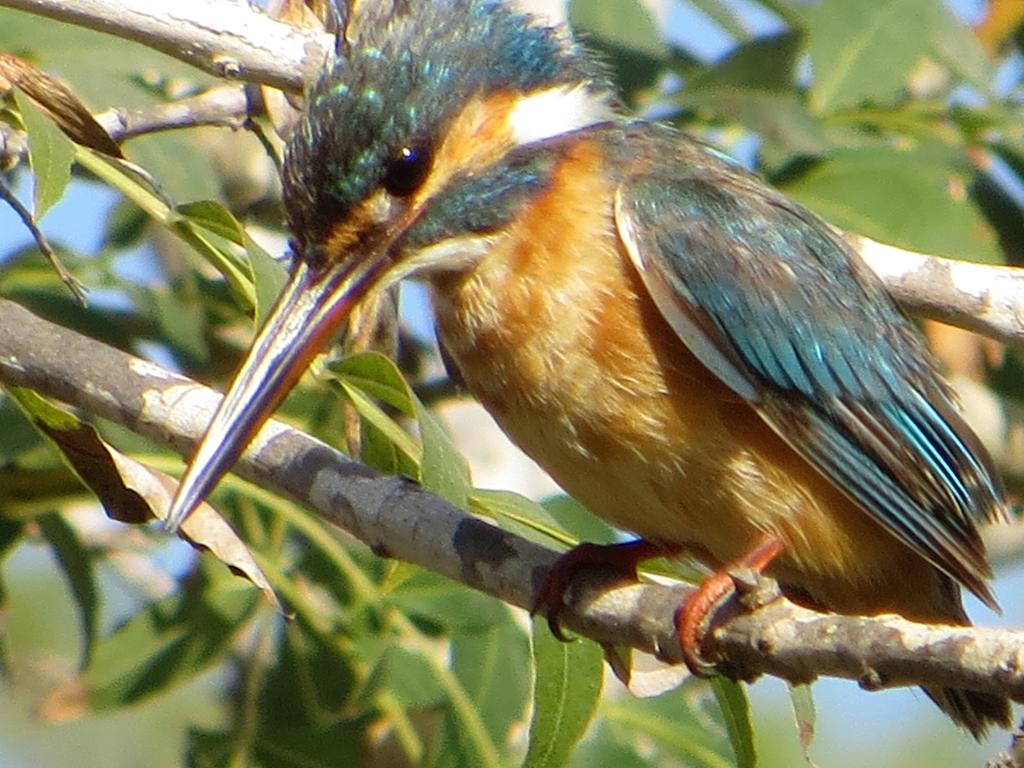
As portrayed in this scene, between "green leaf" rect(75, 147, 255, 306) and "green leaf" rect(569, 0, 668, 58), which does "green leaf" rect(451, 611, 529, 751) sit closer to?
"green leaf" rect(75, 147, 255, 306)

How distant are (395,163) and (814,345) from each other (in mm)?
775

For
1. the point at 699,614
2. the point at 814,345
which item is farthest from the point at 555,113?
the point at 699,614

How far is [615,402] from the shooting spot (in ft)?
8.86

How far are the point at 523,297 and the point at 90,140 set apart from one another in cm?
66

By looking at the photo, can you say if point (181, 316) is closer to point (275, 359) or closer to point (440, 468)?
point (275, 359)

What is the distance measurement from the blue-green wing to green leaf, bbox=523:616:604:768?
0.49m

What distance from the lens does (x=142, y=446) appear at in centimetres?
330

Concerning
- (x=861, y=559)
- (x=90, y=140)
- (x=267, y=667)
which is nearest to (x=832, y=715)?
(x=267, y=667)

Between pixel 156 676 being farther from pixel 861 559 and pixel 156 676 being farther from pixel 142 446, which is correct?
pixel 861 559

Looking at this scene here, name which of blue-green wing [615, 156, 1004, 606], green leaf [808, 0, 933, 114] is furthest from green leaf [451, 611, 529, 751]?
green leaf [808, 0, 933, 114]

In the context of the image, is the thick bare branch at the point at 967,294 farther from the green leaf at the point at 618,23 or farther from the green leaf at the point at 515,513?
the green leaf at the point at 618,23

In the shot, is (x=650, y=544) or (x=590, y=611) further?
(x=650, y=544)

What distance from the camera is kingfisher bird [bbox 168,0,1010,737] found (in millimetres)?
2668

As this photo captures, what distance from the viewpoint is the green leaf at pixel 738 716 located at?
257 centimetres
